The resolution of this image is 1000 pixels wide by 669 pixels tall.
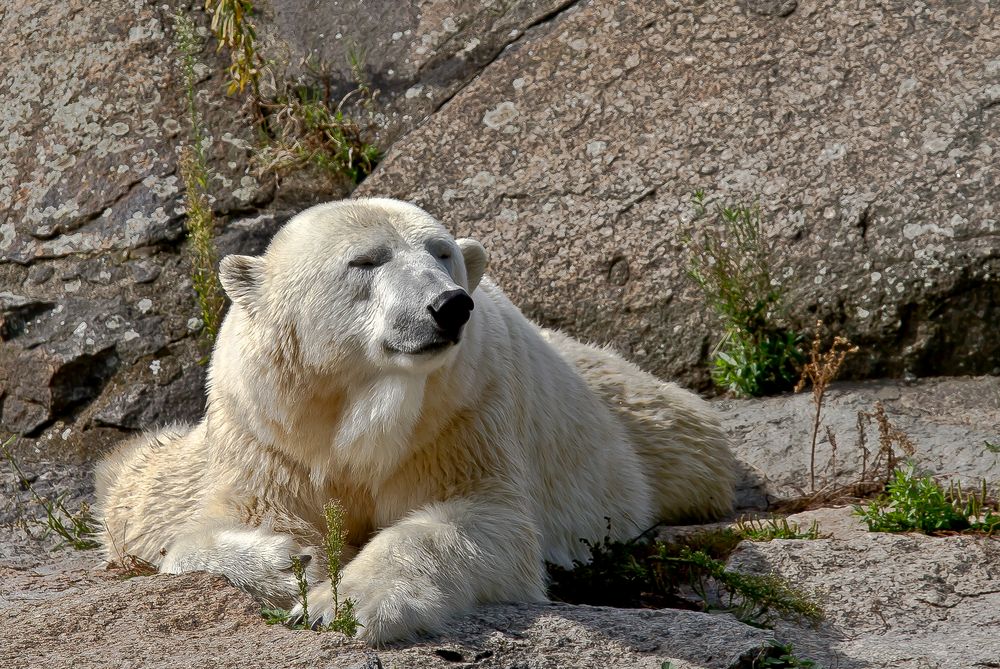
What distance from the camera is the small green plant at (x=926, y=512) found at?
4348mm

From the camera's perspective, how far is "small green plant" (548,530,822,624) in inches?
149

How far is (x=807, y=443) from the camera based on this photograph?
5449 mm

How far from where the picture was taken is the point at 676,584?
4082mm

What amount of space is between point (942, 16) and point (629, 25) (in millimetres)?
1596

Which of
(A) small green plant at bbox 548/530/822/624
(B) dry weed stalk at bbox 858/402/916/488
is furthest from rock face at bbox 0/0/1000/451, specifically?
(A) small green plant at bbox 548/530/822/624

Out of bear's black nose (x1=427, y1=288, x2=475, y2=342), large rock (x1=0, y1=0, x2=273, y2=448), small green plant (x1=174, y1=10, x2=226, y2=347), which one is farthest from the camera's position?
large rock (x1=0, y1=0, x2=273, y2=448)

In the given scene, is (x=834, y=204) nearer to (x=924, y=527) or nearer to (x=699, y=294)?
(x=699, y=294)

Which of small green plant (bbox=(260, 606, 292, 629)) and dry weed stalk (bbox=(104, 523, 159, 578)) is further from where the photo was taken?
dry weed stalk (bbox=(104, 523, 159, 578))

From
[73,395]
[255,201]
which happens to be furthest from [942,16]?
[73,395]

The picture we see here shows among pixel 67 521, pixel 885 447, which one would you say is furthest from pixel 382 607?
pixel 67 521

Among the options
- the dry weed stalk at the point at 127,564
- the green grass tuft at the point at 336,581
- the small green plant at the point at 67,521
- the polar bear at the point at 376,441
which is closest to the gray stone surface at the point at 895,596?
the polar bear at the point at 376,441

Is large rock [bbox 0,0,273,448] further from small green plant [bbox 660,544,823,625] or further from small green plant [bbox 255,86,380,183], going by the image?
small green plant [bbox 660,544,823,625]

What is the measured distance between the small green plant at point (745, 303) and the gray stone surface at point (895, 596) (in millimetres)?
1651

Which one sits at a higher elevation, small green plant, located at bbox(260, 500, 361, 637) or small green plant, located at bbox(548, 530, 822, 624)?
small green plant, located at bbox(260, 500, 361, 637)
